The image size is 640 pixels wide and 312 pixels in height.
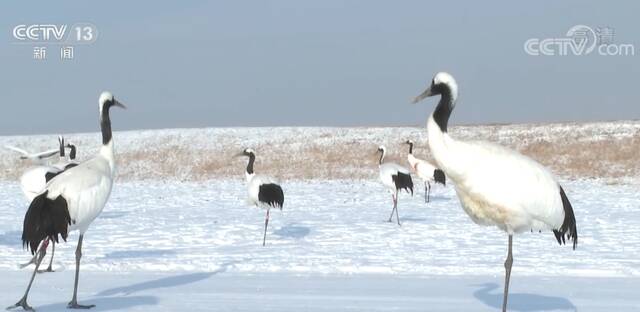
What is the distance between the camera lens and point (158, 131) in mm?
51406

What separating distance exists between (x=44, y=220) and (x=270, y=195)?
768cm

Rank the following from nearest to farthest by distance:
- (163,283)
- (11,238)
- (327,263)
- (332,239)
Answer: (163,283) < (327,263) < (11,238) < (332,239)

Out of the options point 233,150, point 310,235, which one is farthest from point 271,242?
point 233,150

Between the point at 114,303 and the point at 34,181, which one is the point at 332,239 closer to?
the point at 34,181

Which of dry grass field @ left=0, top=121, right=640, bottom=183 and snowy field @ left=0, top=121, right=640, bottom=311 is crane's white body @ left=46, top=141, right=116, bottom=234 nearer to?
snowy field @ left=0, top=121, right=640, bottom=311

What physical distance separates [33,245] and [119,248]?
5441 mm

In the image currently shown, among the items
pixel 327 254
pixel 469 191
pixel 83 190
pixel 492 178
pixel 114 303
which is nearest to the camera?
pixel 492 178

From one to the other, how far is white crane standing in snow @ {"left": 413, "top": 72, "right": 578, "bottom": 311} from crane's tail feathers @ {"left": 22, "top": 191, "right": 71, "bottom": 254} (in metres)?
3.57

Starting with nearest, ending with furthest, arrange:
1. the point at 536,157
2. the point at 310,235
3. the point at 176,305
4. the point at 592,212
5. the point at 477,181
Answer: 1. the point at 477,181
2. the point at 176,305
3. the point at 310,235
4. the point at 592,212
5. the point at 536,157

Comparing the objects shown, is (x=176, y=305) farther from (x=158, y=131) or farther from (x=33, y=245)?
(x=158, y=131)

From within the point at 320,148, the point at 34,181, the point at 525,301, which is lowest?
the point at 525,301

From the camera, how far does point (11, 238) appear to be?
13.6 metres

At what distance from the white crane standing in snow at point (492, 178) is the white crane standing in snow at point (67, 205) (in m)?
3.39

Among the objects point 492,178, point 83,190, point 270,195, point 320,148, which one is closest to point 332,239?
point 270,195
